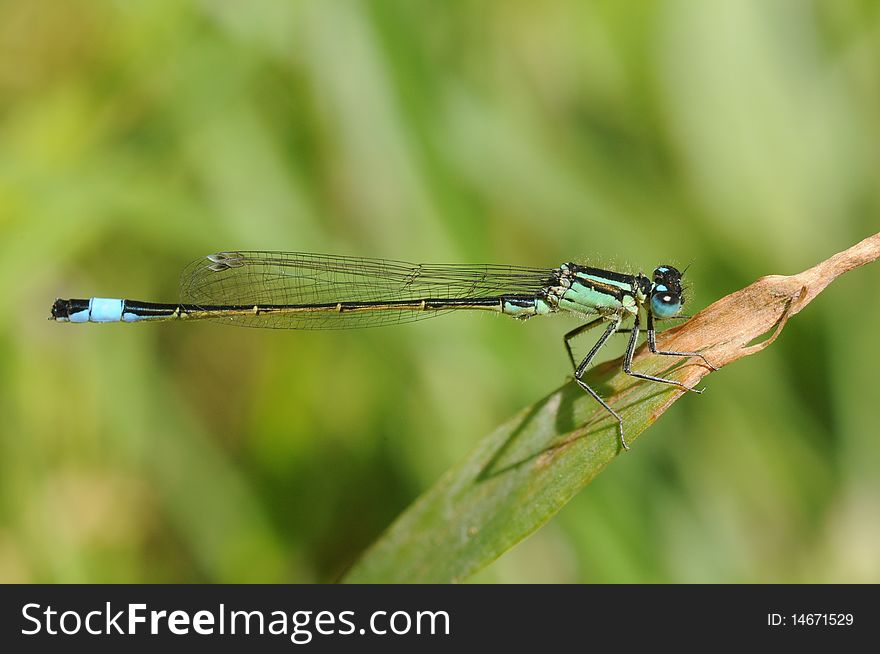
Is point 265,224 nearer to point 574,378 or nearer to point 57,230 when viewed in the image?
point 57,230

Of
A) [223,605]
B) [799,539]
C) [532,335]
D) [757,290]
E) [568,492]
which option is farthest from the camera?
[532,335]

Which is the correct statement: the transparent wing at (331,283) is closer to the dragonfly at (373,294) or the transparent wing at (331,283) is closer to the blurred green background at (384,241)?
the dragonfly at (373,294)

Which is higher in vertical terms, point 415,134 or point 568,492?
point 415,134

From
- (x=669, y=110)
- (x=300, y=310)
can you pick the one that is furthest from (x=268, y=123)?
(x=669, y=110)

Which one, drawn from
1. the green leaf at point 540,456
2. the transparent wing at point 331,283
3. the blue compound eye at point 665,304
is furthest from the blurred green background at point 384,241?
the green leaf at point 540,456

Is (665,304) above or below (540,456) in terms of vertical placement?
above

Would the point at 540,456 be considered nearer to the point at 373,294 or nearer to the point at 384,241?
the point at 373,294

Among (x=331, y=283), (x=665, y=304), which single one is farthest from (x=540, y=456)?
(x=331, y=283)

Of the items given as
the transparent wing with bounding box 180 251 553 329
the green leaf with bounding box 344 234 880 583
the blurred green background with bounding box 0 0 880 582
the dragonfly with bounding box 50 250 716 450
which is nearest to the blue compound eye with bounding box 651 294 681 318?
the dragonfly with bounding box 50 250 716 450
